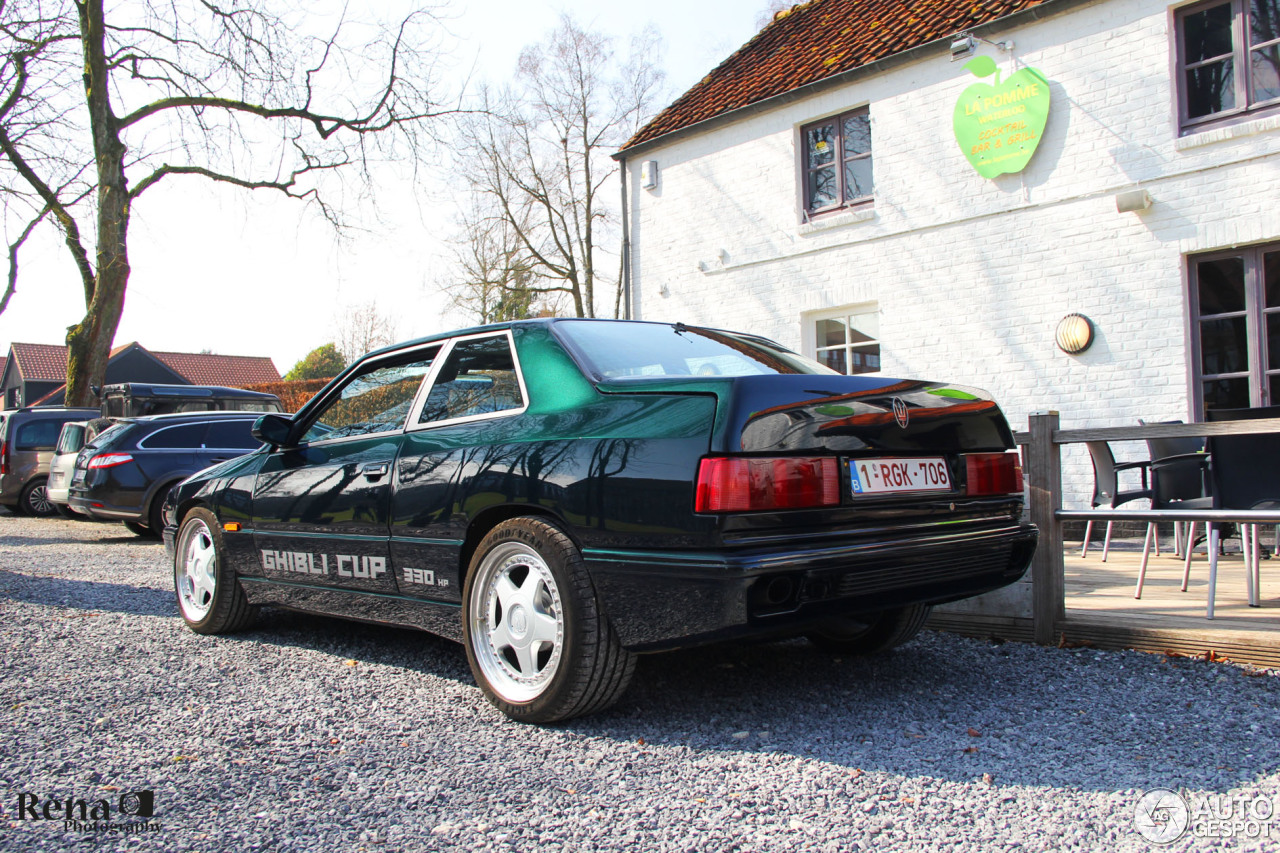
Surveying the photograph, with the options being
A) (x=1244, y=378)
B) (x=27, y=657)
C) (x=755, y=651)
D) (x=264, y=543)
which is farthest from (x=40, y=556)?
(x=1244, y=378)

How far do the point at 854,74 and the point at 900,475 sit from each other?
883cm

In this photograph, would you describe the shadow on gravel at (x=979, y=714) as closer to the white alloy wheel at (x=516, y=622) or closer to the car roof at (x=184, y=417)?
the white alloy wheel at (x=516, y=622)

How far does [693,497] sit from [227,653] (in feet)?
9.39

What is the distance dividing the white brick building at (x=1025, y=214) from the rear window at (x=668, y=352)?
6061 mm

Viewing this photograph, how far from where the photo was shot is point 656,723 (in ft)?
10.5

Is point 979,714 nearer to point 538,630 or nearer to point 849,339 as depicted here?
point 538,630

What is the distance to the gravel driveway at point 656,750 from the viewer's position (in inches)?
91.7

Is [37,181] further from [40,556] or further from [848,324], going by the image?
[848,324]

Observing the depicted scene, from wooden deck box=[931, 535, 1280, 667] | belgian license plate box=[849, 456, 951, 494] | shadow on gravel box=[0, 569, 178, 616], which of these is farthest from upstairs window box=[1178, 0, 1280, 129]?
shadow on gravel box=[0, 569, 178, 616]

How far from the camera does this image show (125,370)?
57281mm

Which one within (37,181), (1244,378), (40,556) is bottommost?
(40,556)

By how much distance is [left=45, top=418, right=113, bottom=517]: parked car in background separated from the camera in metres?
11.6

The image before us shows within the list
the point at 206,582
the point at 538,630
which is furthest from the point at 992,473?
the point at 206,582

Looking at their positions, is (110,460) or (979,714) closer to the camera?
(979,714)
